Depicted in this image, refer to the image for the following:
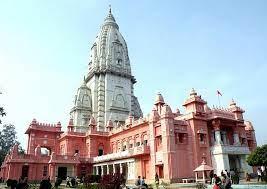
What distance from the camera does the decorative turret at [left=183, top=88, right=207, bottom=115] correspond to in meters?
36.2

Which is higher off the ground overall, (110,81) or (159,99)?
(110,81)

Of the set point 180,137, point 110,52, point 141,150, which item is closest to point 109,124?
point 141,150

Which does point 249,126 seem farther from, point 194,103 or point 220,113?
point 194,103

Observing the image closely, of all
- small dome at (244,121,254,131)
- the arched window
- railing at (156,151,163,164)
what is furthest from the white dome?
railing at (156,151,163,164)

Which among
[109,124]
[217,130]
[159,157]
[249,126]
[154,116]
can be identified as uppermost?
[109,124]

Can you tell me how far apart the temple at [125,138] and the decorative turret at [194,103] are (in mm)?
38

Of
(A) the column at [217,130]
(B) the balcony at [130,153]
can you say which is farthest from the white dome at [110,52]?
(A) the column at [217,130]

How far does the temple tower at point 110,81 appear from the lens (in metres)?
58.1

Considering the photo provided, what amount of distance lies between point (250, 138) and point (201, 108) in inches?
498

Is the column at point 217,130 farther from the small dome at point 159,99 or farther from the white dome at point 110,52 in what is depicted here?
the white dome at point 110,52

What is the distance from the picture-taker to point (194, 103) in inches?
1426

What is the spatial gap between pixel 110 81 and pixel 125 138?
18.0 metres

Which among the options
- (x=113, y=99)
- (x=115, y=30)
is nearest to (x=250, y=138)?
(x=113, y=99)

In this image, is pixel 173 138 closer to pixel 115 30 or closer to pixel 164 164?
pixel 164 164
